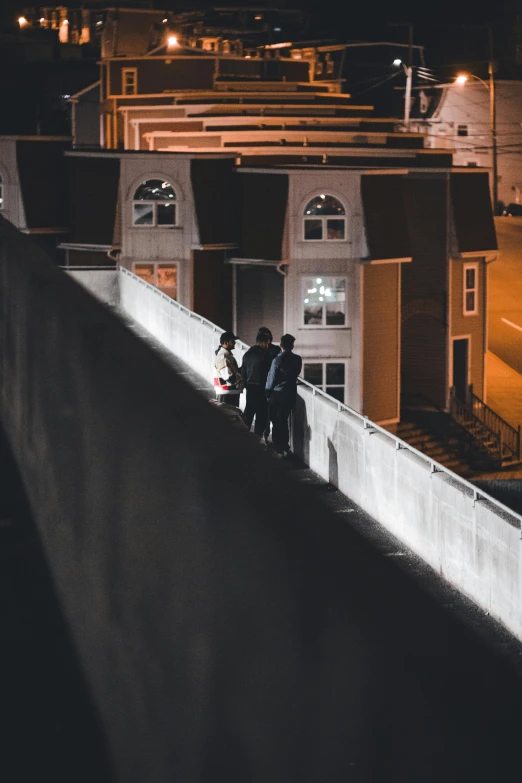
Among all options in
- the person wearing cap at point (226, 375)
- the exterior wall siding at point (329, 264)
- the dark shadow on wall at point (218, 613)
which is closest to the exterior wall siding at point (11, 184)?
the exterior wall siding at point (329, 264)

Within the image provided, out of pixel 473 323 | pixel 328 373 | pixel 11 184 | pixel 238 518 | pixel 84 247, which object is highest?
pixel 11 184

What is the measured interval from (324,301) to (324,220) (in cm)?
219

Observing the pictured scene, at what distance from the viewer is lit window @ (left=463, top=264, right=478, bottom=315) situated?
4328cm

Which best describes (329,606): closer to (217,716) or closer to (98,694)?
(217,716)

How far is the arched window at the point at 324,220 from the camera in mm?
37938

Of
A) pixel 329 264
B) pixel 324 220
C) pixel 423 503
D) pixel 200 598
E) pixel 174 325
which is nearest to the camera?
pixel 200 598

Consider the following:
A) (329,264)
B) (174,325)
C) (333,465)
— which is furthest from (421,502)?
(329,264)

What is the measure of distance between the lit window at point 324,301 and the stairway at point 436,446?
4.01 metres

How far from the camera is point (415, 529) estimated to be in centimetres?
1096

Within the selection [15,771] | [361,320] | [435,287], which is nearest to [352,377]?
[361,320]

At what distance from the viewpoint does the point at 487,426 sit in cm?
4206

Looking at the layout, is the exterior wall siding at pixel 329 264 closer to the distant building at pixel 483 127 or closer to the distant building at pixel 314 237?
the distant building at pixel 314 237

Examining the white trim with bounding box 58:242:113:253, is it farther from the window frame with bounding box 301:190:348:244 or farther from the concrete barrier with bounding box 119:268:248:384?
the concrete barrier with bounding box 119:268:248:384

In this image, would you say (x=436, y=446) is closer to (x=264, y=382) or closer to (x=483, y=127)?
(x=264, y=382)
